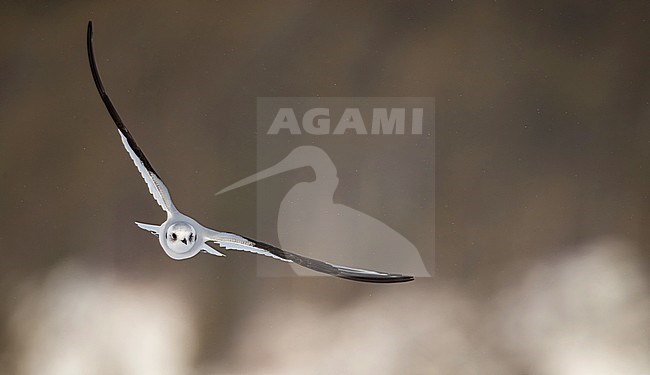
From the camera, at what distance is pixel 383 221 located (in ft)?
9.08

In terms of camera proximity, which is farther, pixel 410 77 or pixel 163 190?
pixel 410 77

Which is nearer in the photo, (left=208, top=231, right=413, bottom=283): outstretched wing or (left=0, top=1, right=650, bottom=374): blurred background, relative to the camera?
(left=208, top=231, right=413, bottom=283): outstretched wing

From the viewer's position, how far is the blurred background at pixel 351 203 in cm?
268

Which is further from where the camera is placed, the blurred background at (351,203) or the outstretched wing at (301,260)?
the blurred background at (351,203)

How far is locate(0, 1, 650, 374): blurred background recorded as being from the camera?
105 inches

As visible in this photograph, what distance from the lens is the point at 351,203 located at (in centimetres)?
279

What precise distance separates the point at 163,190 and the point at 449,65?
1.34m

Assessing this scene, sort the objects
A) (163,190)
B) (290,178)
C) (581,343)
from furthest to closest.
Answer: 1. (290,178)
2. (581,343)
3. (163,190)

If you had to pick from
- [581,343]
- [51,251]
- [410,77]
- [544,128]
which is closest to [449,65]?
[410,77]

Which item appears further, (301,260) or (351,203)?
(351,203)

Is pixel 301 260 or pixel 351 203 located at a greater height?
pixel 351 203

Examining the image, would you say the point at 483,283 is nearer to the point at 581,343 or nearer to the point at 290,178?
the point at 581,343

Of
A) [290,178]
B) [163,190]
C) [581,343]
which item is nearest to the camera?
[163,190]

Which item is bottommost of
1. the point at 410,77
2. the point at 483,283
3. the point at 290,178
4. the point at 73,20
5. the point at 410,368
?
the point at 410,368
